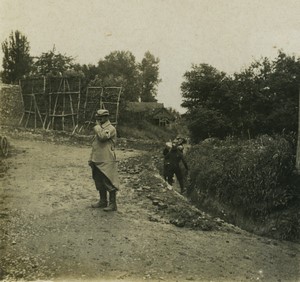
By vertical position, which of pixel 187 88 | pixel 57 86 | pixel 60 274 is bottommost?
pixel 60 274

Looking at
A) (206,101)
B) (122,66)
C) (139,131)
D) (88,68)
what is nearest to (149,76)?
(122,66)

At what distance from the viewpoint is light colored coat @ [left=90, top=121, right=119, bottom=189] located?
5.87m

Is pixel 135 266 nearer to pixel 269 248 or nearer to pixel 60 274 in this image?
pixel 60 274

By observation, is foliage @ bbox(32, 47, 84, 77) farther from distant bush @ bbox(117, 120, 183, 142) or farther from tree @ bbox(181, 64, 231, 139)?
tree @ bbox(181, 64, 231, 139)

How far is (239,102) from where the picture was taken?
23.0 m

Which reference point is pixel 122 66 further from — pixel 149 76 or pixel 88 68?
pixel 88 68

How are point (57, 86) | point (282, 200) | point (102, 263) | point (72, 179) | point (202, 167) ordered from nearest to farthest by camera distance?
point (102, 263)
point (282, 200)
point (72, 179)
point (202, 167)
point (57, 86)

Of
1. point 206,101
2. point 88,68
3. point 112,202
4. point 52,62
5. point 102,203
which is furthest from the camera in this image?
point 88,68

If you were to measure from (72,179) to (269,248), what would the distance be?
4238 millimetres

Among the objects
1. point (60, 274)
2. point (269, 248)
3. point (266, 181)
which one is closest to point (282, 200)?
point (266, 181)

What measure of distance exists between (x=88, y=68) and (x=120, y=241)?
35.4 m

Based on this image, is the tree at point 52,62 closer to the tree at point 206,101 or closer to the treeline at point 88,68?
the treeline at point 88,68

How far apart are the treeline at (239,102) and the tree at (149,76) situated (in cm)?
4079

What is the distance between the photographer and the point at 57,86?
17.3 m
